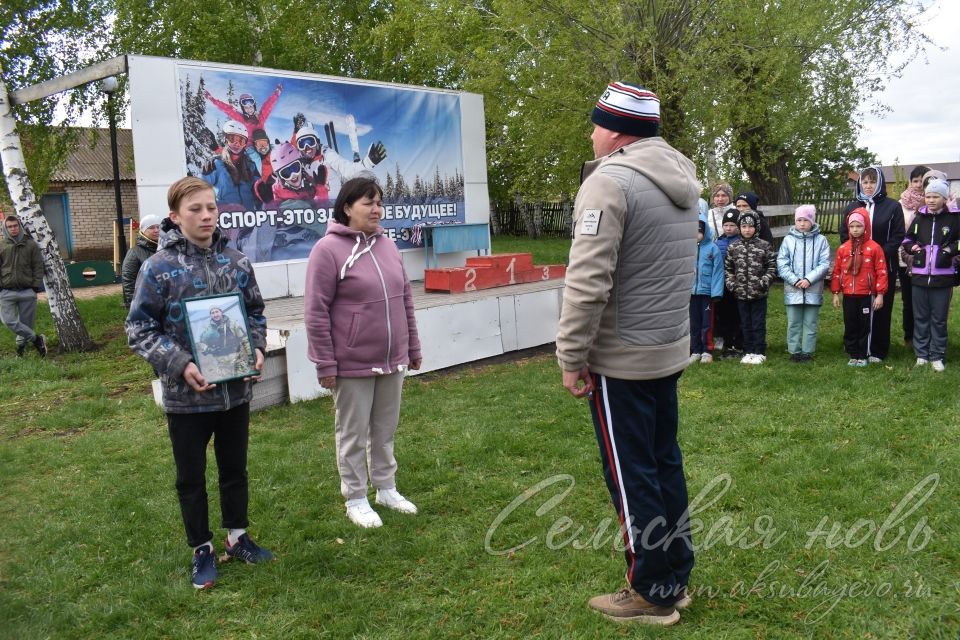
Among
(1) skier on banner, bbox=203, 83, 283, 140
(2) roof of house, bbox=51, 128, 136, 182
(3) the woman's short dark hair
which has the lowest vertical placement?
(3) the woman's short dark hair

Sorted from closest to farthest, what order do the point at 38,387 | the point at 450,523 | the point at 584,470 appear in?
the point at 450,523 < the point at 584,470 < the point at 38,387

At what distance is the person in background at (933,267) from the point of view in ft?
23.9

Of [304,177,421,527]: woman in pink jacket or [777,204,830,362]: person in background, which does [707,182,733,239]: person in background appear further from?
[304,177,421,527]: woman in pink jacket

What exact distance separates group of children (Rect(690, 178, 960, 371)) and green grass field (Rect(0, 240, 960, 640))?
2.61 feet

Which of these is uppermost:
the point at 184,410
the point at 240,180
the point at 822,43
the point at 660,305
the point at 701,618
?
the point at 822,43

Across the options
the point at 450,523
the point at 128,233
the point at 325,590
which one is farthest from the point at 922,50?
the point at 128,233

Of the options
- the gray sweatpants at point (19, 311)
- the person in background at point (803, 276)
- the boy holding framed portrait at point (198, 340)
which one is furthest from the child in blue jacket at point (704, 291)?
the gray sweatpants at point (19, 311)

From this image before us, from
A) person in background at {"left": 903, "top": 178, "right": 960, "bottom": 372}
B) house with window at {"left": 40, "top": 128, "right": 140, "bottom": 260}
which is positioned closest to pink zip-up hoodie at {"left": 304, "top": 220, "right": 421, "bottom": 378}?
person in background at {"left": 903, "top": 178, "right": 960, "bottom": 372}

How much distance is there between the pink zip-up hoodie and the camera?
4.24 metres

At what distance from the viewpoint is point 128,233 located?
24.8 metres

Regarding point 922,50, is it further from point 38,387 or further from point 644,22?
point 38,387

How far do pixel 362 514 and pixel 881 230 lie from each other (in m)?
6.39

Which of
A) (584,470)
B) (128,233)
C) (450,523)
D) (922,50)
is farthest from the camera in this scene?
(128,233)

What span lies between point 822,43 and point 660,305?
35.4ft
